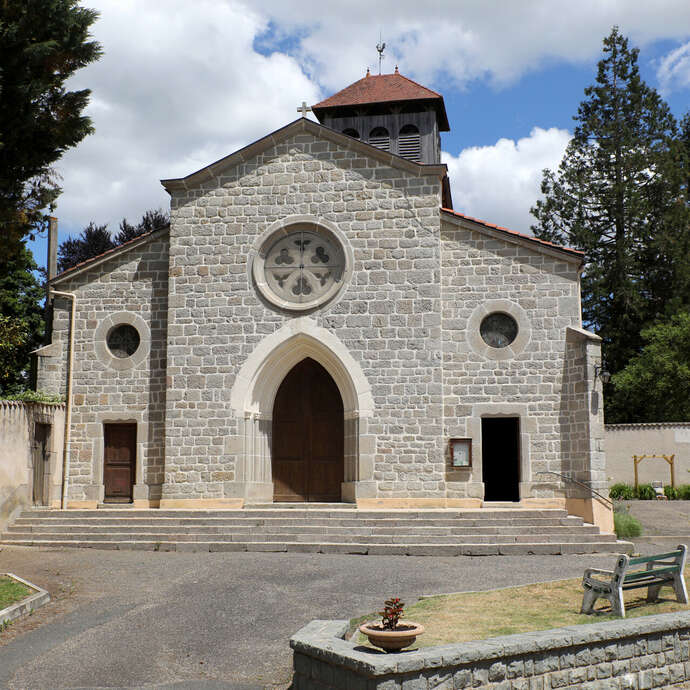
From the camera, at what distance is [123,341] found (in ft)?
59.2

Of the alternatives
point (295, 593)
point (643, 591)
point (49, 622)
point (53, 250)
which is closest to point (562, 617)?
point (643, 591)

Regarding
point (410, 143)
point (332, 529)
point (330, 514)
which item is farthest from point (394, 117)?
point (332, 529)

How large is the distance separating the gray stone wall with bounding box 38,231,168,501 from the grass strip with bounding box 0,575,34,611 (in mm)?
6568

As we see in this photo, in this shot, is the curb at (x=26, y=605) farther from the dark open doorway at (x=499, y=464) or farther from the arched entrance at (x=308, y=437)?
the dark open doorway at (x=499, y=464)

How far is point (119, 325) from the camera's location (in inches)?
709

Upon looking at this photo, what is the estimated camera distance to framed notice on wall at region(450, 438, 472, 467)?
16312mm

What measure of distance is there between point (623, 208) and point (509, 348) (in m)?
19.1

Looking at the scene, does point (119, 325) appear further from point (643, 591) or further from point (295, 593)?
point (643, 591)

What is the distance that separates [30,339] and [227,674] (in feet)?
79.2

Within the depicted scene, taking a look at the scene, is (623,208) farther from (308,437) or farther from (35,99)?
(35,99)

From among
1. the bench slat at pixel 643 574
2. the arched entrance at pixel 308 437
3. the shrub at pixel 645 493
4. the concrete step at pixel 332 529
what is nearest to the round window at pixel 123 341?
the arched entrance at pixel 308 437

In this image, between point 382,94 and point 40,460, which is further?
point 382,94

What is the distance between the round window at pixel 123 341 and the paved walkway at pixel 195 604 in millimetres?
5085

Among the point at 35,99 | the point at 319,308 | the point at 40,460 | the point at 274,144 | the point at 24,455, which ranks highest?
the point at 274,144
